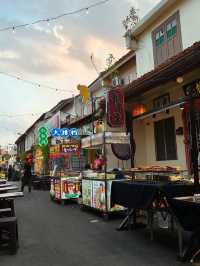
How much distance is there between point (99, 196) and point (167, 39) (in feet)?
21.9

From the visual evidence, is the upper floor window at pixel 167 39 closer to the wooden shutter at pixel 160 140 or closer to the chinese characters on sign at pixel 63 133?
the wooden shutter at pixel 160 140

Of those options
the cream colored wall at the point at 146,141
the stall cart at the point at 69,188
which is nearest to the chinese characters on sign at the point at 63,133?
the stall cart at the point at 69,188

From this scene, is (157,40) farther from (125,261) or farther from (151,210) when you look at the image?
(125,261)

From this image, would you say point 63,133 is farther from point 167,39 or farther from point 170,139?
point 167,39

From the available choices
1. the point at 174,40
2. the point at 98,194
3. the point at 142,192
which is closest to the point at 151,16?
the point at 174,40

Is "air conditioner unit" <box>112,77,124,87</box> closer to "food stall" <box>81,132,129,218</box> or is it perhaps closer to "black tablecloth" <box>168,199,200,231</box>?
"food stall" <box>81,132,129,218</box>

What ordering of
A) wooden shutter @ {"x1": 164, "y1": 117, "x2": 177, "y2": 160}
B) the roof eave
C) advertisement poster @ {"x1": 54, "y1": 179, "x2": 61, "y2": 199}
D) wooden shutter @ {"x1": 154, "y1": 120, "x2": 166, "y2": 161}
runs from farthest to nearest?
advertisement poster @ {"x1": 54, "y1": 179, "x2": 61, "y2": 199}, wooden shutter @ {"x1": 154, "y1": 120, "x2": 166, "y2": 161}, the roof eave, wooden shutter @ {"x1": 164, "y1": 117, "x2": 177, "y2": 160}

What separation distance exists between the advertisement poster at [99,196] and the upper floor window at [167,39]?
5.72 m

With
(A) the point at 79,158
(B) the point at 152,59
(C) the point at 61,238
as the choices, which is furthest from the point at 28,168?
(C) the point at 61,238

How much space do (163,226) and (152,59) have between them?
8173 millimetres

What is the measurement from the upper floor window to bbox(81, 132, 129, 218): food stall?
4.60 metres

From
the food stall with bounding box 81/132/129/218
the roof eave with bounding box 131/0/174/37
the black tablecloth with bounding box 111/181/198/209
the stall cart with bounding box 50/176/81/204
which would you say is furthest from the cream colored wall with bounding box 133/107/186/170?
the black tablecloth with bounding box 111/181/198/209

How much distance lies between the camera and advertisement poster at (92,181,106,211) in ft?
30.9

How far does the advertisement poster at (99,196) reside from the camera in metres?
9.42
